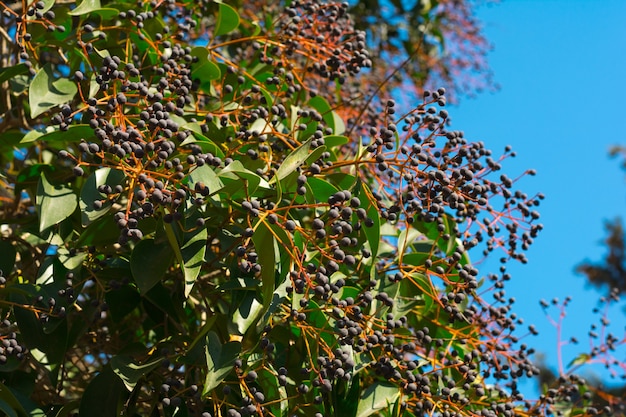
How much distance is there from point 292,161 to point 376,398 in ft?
1.78

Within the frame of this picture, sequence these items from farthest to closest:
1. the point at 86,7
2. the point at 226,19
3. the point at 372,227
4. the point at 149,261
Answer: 1. the point at 226,19
2. the point at 86,7
3. the point at 372,227
4. the point at 149,261

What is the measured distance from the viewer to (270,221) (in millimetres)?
1529

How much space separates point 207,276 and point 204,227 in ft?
0.94

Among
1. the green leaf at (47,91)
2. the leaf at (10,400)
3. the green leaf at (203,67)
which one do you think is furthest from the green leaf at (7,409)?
the green leaf at (203,67)

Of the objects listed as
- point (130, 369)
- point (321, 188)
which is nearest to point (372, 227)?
point (321, 188)

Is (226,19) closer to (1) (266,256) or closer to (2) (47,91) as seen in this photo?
(2) (47,91)

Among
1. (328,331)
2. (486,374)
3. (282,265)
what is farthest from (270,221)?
(486,374)

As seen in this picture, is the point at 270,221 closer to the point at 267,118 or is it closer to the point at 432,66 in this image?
the point at 267,118

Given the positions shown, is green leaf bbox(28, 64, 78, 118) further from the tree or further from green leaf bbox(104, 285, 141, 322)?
green leaf bbox(104, 285, 141, 322)

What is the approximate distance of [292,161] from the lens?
1640mm

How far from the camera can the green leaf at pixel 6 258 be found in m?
1.79

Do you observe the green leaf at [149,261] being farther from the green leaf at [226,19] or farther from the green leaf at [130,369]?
the green leaf at [226,19]

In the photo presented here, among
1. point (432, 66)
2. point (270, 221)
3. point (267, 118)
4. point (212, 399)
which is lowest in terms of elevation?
point (212, 399)

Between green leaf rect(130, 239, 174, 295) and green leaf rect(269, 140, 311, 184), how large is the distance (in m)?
0.26
